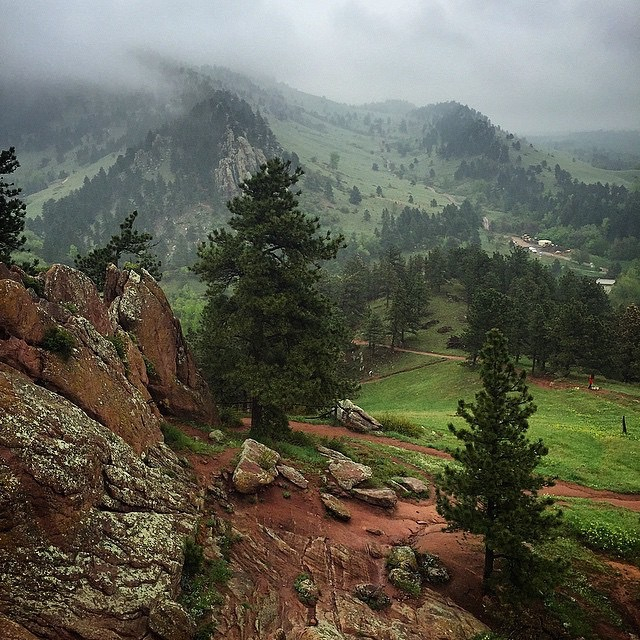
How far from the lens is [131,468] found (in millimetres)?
14078

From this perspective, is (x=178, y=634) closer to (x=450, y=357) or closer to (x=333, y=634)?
(x=333, y=634)

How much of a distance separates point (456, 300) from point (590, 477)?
95.7 metres

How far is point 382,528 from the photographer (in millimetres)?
21156

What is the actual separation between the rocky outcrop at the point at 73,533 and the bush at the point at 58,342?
199cm

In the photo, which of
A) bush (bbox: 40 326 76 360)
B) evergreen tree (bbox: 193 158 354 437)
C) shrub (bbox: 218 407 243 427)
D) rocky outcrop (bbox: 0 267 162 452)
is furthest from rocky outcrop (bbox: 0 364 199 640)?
shrub (bbox: 218 407 243 427)

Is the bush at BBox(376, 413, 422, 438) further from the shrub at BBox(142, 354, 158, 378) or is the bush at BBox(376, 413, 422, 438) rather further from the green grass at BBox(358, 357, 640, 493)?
the shrub at BBox(142, 354, 158, 378)

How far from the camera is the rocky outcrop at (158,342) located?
24.4 m

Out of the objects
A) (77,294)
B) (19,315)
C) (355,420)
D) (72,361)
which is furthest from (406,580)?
(355,420)

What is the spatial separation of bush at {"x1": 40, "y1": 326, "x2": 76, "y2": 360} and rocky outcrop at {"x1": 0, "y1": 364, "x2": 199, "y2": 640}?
6.51 ft

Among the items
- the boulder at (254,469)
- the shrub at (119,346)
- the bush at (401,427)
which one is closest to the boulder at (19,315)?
the shrub at (119,346)

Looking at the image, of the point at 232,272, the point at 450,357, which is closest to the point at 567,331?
the point at 450,357

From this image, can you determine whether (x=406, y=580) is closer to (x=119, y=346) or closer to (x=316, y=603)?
(x=316, y=603)

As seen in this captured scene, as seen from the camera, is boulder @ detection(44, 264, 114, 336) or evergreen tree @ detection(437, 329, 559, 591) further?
boulder @ detection(44, 264, 114, 336)

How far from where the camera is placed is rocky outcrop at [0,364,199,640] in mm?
9992
